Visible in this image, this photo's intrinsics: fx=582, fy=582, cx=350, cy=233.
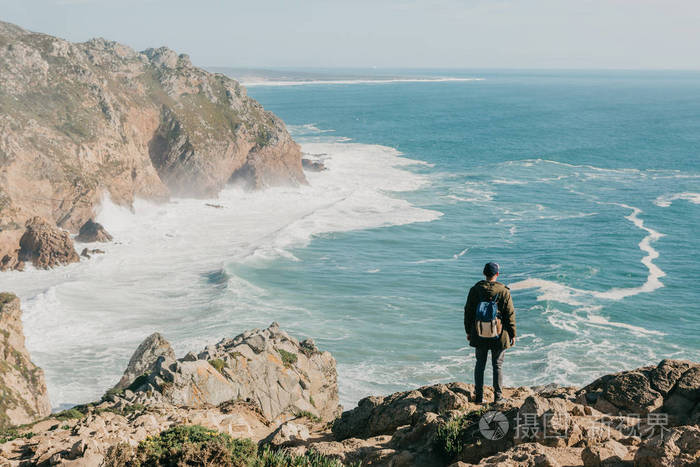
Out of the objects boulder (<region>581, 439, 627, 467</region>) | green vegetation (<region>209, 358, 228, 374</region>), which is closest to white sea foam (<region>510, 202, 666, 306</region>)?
green vegetation (<region>209, 358, 228, 374</region>)

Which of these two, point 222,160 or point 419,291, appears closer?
point 419,291

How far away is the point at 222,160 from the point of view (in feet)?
260

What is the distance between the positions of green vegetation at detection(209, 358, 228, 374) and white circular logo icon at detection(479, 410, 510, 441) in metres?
13.3

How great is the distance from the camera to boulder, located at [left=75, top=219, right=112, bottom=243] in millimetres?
53531

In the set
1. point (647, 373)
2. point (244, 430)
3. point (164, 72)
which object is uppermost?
point (164, 72)

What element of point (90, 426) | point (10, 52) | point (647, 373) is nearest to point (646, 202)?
point (647, 373)

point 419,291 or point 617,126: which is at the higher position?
point 617,126

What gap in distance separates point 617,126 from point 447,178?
77084 millimetres

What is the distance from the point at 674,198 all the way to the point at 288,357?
64.1 metres

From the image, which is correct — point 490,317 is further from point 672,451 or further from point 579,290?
point 579,290

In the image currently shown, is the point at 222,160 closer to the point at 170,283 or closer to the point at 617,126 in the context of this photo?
the point at 170,283

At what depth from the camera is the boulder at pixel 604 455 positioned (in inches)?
340

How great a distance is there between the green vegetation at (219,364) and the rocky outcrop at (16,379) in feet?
25.9

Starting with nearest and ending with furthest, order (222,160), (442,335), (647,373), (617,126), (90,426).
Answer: (647,373) → (90,426) → (442,335) → (222,160) → (617,126)
